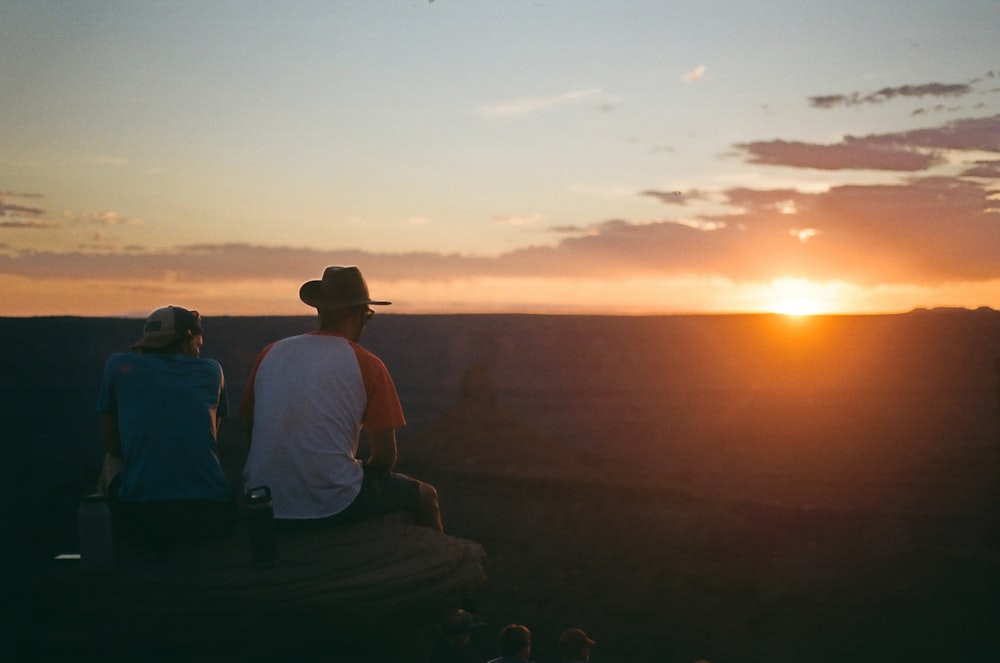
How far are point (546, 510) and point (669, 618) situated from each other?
6.00 m

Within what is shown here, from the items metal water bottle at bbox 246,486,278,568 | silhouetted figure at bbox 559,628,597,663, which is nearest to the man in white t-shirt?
metal water bottle at bbox 246,486,278,568

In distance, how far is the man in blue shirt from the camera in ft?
14.7

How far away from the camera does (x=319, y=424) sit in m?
4.34

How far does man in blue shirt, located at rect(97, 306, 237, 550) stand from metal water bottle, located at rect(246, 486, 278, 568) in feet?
1.91

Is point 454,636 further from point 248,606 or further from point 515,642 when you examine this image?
point 248,606

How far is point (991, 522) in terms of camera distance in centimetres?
1873

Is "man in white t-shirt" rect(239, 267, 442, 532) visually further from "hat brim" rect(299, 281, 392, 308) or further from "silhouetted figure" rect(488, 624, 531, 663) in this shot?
"silhouetted figure" rect(488, 624, 531, 663)

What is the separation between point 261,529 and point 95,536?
63cm

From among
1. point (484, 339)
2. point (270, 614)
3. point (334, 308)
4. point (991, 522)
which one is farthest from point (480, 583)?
point (484, 339)

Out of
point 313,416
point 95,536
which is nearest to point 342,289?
point 313,416

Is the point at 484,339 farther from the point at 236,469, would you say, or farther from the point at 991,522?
the point at 991,522

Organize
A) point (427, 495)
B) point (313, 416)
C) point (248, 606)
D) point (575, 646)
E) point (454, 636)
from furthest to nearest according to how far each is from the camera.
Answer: point (575, 646) → point (454, 636) → point (427, 495) → point (313, 416) → point (248, 606)

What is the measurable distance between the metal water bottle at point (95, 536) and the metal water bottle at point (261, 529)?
536mm

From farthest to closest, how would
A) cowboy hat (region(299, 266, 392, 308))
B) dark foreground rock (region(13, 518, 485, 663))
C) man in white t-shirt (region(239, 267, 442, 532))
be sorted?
cowboy hat (region(299, 266, 392, 308)) → man in white t-shirt (region(239, 267, 442, 532)) → dark foreground rock (region(13, 518, 485, 663))
